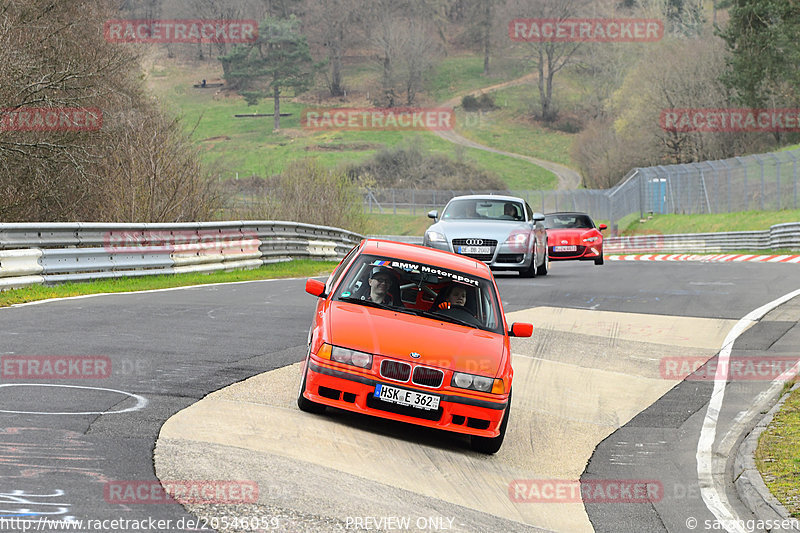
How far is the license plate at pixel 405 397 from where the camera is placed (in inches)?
305

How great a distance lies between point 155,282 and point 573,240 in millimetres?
13341

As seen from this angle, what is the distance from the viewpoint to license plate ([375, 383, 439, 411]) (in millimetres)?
7754

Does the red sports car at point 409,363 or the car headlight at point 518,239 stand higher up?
the red sports car at point 409,363

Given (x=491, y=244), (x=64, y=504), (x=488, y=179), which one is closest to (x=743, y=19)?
(x=488, y=179)

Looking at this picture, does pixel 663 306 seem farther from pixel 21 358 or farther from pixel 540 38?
pixel 540 38

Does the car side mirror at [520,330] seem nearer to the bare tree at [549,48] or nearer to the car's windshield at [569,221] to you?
the car's windshield at [569,221]

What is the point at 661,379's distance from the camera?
11.8 metres

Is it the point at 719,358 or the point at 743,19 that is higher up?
the point at 743,19

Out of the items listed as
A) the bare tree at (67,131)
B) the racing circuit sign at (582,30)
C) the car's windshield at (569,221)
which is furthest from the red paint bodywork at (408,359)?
the racing circuit sign at (582,30)

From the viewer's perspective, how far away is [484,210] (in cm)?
2120

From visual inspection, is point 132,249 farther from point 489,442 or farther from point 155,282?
point 489,442

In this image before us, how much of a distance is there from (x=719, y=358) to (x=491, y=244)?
7876 millimetres

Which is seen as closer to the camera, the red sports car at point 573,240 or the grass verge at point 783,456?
the grass verge at point 783,456

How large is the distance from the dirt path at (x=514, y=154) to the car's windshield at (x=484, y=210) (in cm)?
7629
